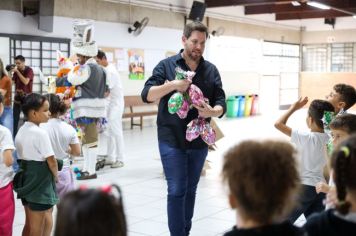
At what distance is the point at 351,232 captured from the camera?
1491 mm

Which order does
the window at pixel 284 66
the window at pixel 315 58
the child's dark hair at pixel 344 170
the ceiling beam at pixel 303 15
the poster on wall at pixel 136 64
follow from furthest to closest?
the window at pixel 315 58
the window at pixel 284 66
the ceiling beam at pixel 303 15
the poster on wall at pixel 136 64
the child's dark hair at pixel 344 170

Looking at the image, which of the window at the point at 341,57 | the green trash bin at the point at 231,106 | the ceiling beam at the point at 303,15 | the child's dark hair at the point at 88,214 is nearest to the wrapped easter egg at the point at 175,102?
the child's dark hair at the point at 88,214

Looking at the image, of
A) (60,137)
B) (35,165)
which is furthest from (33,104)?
(60,137)

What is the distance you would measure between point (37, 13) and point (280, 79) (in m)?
10.7

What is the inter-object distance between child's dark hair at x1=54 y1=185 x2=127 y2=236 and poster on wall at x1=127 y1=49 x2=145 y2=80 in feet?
34.0

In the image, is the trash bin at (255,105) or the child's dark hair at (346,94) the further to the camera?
the trash bin at (255,105)

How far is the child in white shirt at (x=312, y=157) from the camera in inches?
122

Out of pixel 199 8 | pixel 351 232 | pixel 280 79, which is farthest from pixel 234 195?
pixel 280 79

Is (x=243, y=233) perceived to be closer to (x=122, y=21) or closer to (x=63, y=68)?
(x=63, y=68)

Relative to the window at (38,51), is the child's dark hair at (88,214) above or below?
below

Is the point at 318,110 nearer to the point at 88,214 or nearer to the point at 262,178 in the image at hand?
the point at 262,178

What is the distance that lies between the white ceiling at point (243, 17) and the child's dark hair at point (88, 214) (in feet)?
34.3

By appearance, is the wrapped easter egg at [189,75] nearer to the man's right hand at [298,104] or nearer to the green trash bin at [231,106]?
the man's right hand at [298,104]

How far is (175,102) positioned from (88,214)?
2007 mm
